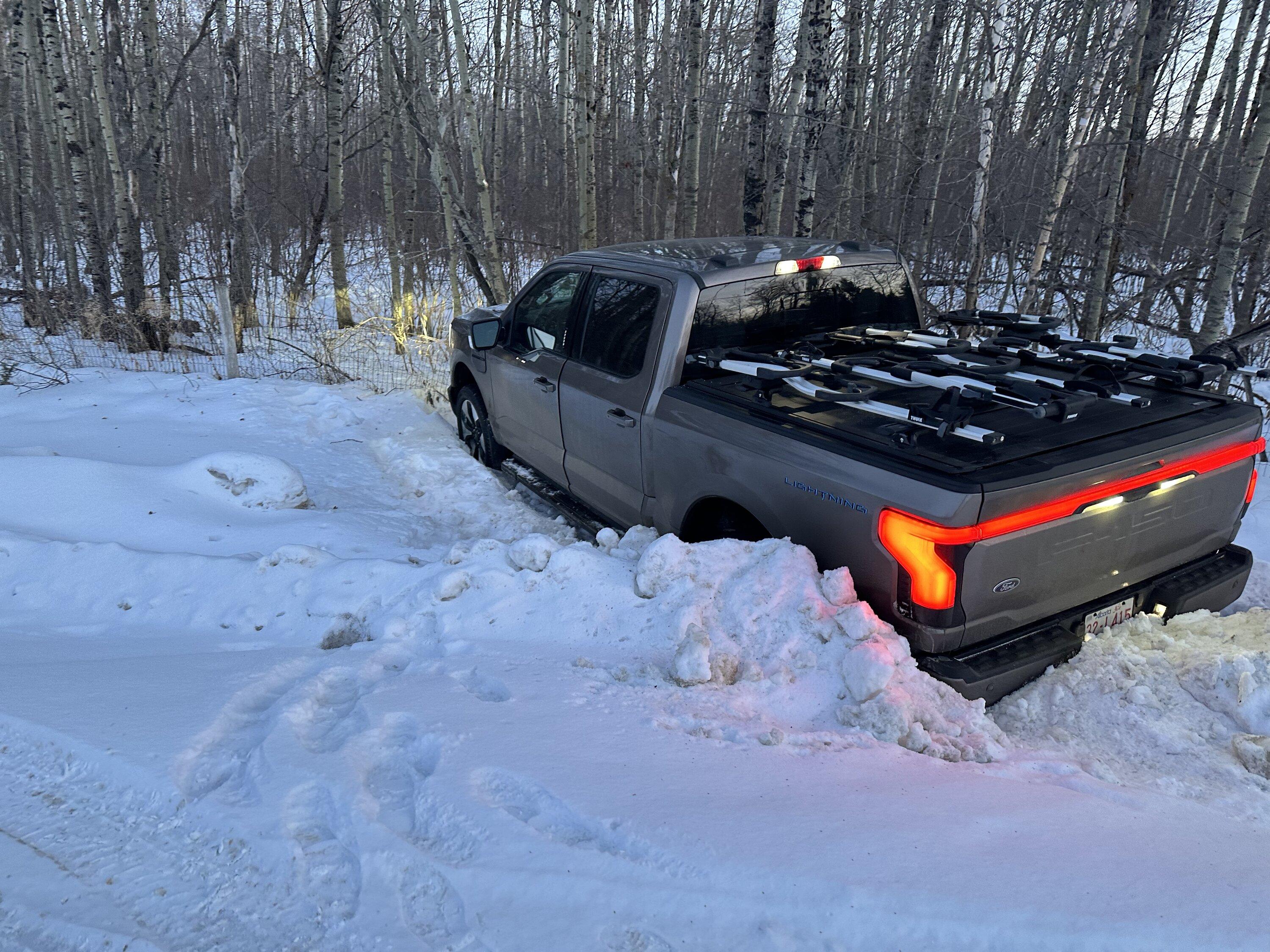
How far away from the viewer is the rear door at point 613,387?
4309mm

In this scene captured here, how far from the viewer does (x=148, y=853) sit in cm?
233

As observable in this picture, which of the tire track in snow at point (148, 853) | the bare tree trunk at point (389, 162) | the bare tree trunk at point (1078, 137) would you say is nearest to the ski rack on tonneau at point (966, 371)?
the tire track in snow at point (148, 853)

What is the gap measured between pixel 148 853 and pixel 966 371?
3681mm

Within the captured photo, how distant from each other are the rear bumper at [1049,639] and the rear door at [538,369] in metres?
2.92

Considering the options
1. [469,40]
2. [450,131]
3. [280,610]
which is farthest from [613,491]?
[469,40]

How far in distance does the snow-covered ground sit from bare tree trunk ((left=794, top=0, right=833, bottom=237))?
6224 mm

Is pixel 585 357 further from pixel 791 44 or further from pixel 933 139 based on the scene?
pixel 791 44

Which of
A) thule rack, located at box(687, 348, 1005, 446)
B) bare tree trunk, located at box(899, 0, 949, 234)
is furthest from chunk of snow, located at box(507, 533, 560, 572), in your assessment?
bare tree trunk, located at box(899, 0, 949, 234)

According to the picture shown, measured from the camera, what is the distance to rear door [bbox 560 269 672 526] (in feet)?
14.1

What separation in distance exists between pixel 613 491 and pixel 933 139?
14.1 metres

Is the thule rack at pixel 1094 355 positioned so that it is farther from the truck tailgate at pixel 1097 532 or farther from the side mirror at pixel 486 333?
the side mirror at pixel 486 333

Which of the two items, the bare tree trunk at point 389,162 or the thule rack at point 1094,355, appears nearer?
the thule rack at point 1094,355

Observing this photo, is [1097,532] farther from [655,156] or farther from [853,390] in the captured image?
[655,156]

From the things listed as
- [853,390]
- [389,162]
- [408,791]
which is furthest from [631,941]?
[389,162]
